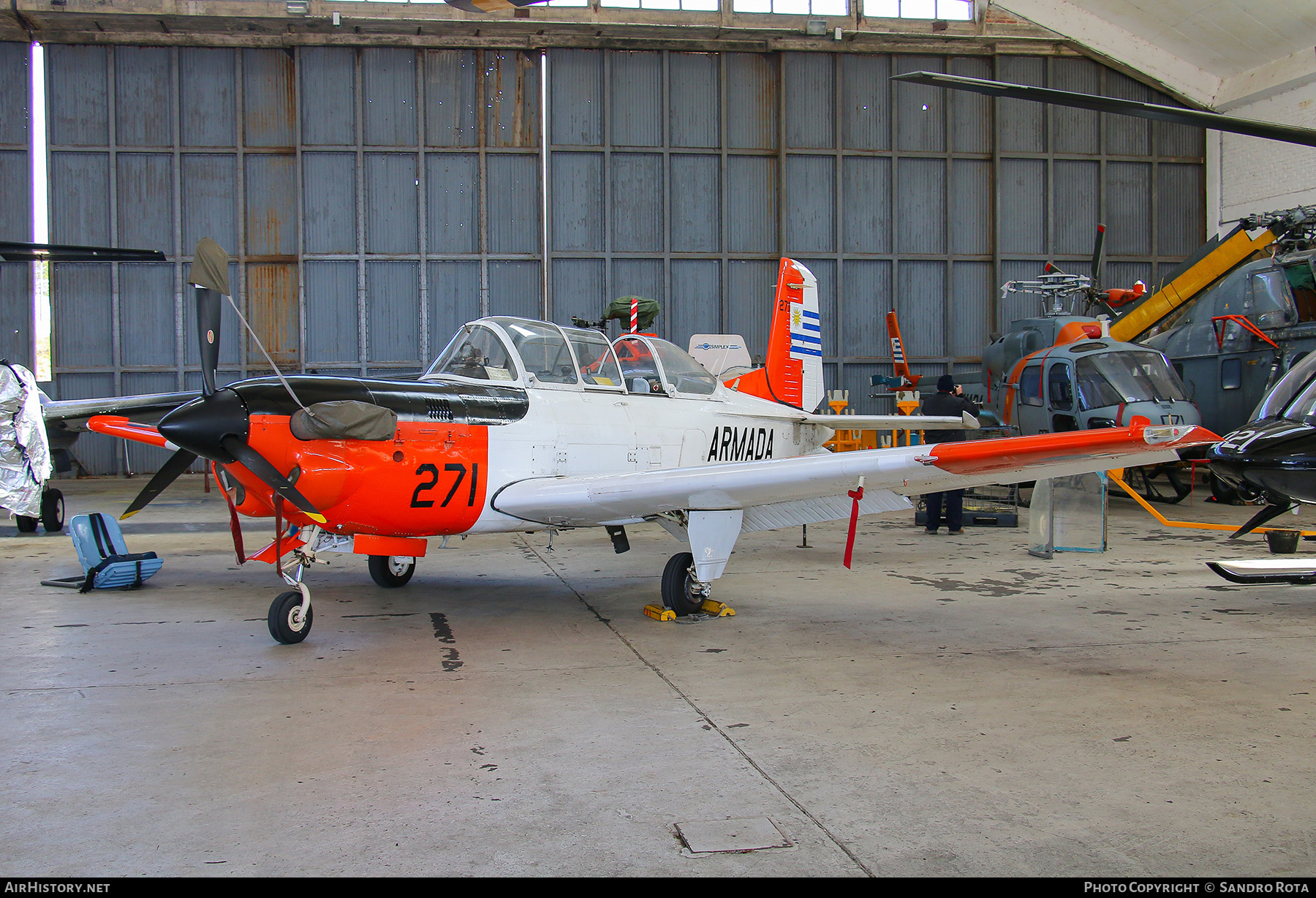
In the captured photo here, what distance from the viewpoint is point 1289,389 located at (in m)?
6.20

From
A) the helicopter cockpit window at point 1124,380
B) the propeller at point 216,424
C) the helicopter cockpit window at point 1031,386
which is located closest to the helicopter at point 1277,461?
the helicopter cockpit window at point 1124,380

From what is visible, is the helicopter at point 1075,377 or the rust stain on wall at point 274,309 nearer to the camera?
the helicopter at point 1075,377

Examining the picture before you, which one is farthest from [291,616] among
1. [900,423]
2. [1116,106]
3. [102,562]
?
[900,423]

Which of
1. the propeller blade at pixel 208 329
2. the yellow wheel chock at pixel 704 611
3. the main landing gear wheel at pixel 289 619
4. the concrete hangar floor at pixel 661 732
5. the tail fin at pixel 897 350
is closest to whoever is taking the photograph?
the concrete hangar floor at pixel 661 732

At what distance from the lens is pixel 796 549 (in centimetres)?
903

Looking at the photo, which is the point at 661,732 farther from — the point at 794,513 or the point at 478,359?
the point at 478,359

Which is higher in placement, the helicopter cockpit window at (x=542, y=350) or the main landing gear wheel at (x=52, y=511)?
the helicopter cockpit window at (x=542, y=350)

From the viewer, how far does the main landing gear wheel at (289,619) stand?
16.2 ft

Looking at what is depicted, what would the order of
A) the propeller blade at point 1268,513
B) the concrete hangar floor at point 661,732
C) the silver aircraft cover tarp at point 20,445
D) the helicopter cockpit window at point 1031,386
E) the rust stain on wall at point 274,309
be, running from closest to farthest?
the concrete hangar floor at point 661,732, the propeller blade at point 1268,513, the silver aircraft cover tarp at point 20,445, the helicopter cockpit window at point 1031,386, the rust stain on wall at point 274,309

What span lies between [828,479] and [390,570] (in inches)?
149

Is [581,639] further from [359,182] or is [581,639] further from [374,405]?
[359,182]

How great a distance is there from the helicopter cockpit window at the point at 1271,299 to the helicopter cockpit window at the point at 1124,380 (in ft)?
4.33

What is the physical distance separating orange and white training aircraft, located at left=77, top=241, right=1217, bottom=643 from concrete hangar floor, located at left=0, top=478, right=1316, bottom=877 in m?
0.65

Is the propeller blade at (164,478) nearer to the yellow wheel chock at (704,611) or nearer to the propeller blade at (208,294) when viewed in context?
the propeller blade at (208,294)
